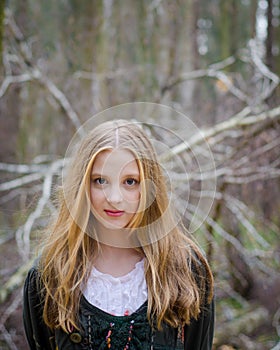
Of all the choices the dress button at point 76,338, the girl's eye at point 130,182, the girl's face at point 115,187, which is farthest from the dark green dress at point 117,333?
the girl's eye at point 130,182

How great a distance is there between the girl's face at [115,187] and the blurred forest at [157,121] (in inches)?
47.9

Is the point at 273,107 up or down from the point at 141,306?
up

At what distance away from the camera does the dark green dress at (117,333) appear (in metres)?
1.46

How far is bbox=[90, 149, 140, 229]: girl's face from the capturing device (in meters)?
1.42

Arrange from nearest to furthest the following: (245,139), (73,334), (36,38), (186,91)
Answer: (73,334) < (245,139) < (36,38) < (186,91)

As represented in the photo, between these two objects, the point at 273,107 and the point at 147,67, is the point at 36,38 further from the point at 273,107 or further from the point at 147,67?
the point at 273,107

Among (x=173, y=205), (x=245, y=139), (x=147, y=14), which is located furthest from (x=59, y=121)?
(x=173, y=205)

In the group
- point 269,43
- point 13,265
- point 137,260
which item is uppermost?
point 269,43

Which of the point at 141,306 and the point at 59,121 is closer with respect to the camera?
the point at 141,306

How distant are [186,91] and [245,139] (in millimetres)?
3709

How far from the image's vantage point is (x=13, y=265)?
3715mm

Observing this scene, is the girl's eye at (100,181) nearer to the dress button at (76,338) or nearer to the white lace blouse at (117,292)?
the white lace blouse at (117,292)

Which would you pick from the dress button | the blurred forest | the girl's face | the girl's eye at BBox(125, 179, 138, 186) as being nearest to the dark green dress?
the dress button

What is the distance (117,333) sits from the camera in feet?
4.77
